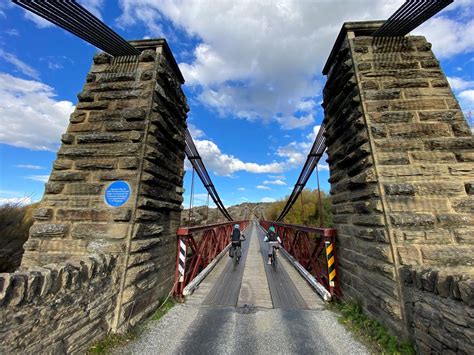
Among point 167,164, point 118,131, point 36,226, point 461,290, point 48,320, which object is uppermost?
point 118,131

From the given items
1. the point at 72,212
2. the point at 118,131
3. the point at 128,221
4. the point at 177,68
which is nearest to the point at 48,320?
the point at 128,221

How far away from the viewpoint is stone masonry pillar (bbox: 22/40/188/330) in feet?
8.64

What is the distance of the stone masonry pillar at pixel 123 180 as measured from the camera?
2635 mm

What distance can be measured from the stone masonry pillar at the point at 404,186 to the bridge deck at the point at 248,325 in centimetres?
64

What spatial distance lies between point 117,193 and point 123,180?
0.19 meters

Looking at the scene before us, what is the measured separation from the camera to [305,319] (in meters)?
3.02

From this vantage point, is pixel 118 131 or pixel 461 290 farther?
pixel 118 131

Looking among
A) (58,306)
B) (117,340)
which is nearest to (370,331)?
(117,340)

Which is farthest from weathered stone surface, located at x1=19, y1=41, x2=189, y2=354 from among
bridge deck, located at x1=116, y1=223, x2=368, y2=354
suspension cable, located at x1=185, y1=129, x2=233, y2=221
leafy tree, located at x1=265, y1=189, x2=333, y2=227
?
leafy tree, located at x1=265, y1=189, x2=333, y2=227

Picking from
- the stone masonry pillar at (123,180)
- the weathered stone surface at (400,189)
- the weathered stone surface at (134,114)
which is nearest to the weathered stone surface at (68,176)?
the stone masonry pillar at (123,180)

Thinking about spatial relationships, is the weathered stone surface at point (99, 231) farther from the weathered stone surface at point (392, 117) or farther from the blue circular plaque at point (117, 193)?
the weathered stone surface at point (392, 117)

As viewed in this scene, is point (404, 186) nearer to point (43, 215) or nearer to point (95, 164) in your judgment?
point (95, 164)

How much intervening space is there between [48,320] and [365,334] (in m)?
3.31

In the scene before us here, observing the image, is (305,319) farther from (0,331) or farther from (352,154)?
(0,331)
